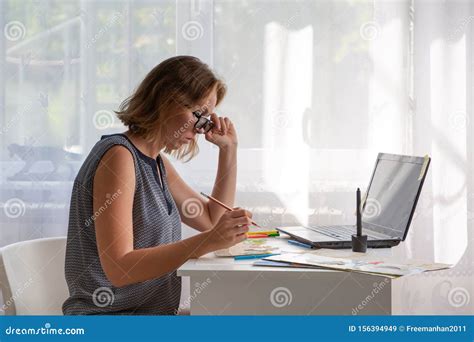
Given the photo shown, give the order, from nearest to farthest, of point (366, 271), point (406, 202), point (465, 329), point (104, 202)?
1. point (465, 329)
2. point (366, 271)
3. point (104, 202)
4. point (406, 202)

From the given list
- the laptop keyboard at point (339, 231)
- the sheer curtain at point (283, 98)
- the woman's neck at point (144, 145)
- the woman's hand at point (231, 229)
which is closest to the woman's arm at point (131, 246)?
the woman's hand at point (231, 229)

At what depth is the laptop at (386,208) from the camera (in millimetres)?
1898

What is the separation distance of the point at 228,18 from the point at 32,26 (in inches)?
32.0

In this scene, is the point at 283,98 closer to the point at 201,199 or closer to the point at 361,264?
the point at 201,199

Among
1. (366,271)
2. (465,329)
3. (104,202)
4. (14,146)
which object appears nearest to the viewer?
(465,329)

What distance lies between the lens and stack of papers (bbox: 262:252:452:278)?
4.98ft

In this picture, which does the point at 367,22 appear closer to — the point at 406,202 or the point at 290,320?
the point at 406,202

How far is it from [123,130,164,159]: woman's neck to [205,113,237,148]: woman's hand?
9.1 inches

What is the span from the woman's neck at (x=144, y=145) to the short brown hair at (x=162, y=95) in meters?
0.01

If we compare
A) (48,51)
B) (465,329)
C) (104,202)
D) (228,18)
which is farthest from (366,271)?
(48,51)

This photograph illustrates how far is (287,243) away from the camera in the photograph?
1960mm

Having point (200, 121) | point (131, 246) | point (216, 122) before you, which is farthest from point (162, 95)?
point (131, 246)

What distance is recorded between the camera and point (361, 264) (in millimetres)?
1597

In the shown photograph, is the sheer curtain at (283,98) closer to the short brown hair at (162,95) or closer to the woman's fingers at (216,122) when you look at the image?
the woman's fingers at (216,122)
